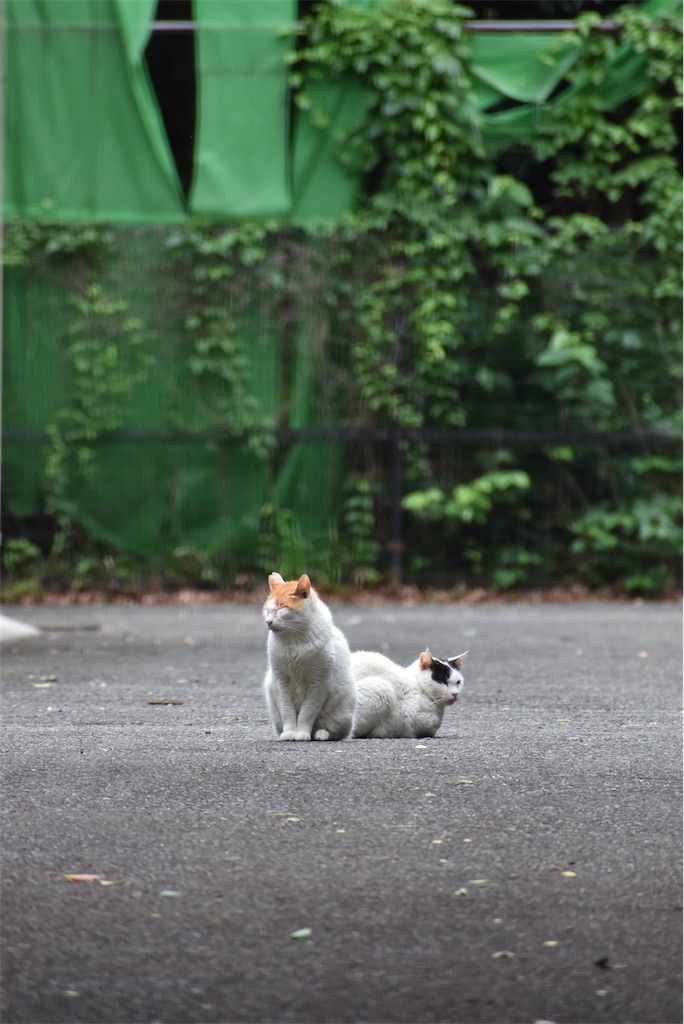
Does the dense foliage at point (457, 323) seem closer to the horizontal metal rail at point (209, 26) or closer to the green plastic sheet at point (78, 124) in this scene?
the horizontal metal rail at point (209, 26)

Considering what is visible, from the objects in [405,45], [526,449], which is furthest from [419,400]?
Answer: [405,45]

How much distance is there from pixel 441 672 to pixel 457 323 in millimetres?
6771

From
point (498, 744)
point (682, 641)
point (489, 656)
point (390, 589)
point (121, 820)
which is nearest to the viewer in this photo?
point (121, 820)

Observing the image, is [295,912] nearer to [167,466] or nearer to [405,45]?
[167,466]

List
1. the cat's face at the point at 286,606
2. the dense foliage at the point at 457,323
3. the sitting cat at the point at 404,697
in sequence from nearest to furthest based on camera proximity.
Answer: the cat's face at the point at 286,606 → the sitting cat at the point at 404,697 → the dense foliage at the point at 457,323

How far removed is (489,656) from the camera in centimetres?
838

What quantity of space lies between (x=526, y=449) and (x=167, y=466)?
2.99 metres

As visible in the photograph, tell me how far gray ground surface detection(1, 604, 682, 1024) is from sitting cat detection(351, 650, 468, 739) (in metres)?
0.14

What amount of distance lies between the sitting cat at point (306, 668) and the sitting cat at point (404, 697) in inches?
5.0

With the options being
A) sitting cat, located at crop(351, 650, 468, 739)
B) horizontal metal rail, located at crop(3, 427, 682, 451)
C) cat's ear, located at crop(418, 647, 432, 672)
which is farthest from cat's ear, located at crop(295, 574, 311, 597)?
horizontal metal rail, located at crop(3, 427, 682, 451)

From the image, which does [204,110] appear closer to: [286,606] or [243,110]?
[243,110]

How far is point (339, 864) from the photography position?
3.67 meters

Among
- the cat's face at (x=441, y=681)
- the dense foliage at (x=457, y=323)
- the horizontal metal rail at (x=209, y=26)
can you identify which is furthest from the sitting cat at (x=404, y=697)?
the horizontal metal rail at (x=209, y=26)

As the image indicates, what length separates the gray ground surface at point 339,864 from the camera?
111 inches
